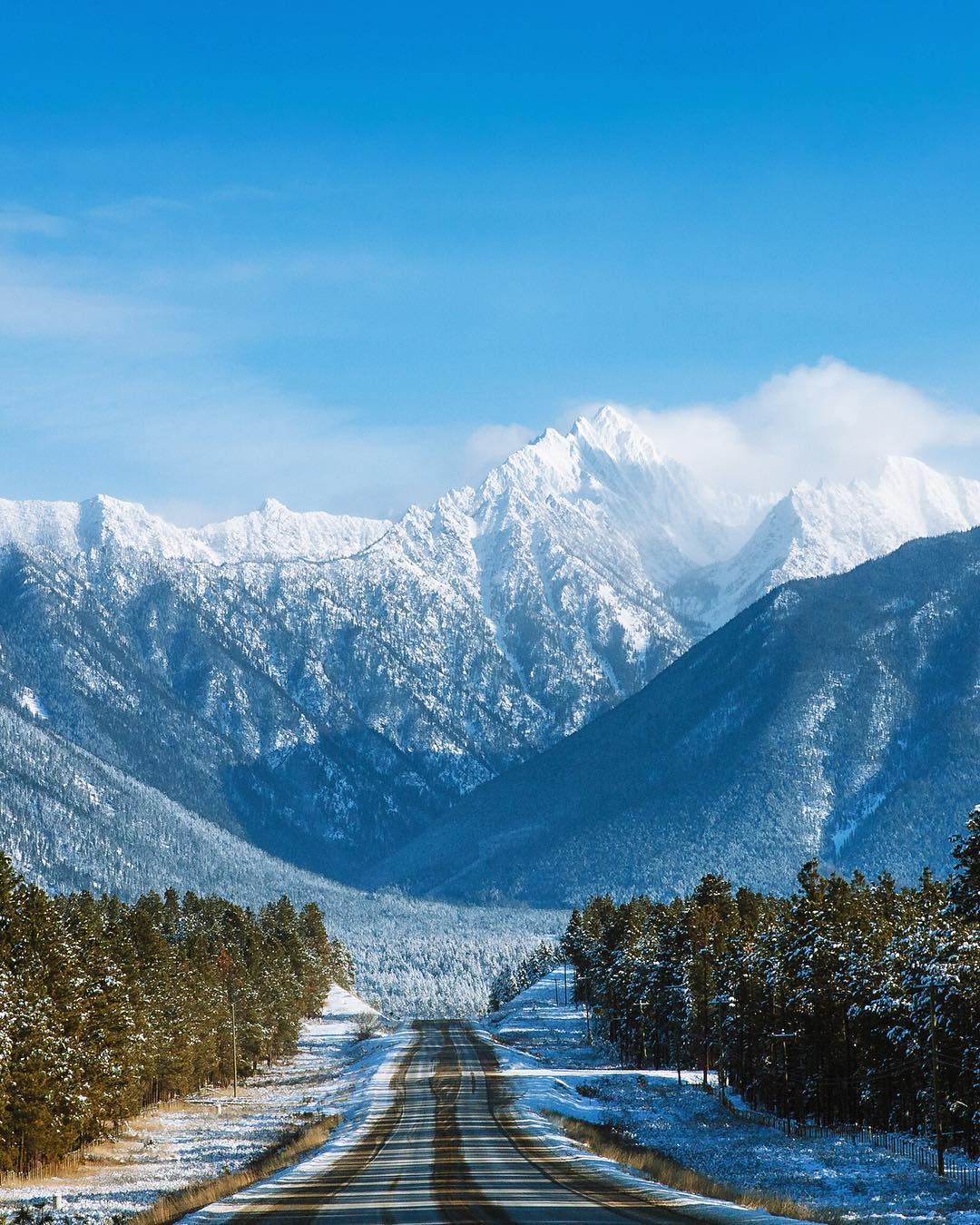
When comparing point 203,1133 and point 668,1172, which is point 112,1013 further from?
point 668,1172

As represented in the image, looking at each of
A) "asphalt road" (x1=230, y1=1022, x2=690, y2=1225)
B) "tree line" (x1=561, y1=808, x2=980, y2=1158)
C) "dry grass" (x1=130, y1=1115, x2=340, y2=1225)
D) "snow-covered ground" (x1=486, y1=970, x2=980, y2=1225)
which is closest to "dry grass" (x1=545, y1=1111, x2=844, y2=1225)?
"snow-covered ground" (x1=486, y1=970, x2=980, y2=1225)

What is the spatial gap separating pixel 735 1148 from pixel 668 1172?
Result: 21.3m

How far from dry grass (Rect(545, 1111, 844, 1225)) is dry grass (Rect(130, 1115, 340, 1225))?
1135 centimetres

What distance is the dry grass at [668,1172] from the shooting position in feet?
111

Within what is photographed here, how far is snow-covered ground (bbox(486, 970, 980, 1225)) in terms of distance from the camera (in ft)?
138

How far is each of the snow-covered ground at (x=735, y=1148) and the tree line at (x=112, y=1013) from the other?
75.6 ft

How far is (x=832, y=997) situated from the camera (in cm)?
7350

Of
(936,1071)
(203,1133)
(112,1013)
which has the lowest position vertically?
(203,1133)

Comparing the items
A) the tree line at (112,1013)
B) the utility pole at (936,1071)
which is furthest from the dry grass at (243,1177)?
the utility pole at (936,1071)

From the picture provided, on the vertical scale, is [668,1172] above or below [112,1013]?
below

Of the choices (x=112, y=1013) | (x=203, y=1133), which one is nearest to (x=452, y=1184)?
(x=112, y=1013)

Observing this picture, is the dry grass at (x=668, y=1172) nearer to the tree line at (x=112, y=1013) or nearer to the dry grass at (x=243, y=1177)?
the dry grass at (x=243, y=1177)

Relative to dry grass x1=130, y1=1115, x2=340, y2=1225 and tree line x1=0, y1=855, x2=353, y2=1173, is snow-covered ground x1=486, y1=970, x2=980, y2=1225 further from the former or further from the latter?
tree line x1=0, y1=855, x2=353, y2=1173

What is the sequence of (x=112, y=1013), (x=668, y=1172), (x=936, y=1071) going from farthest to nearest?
(x=112, y=1013) < (x=936, y=1071) < (x=668, y=1172)
